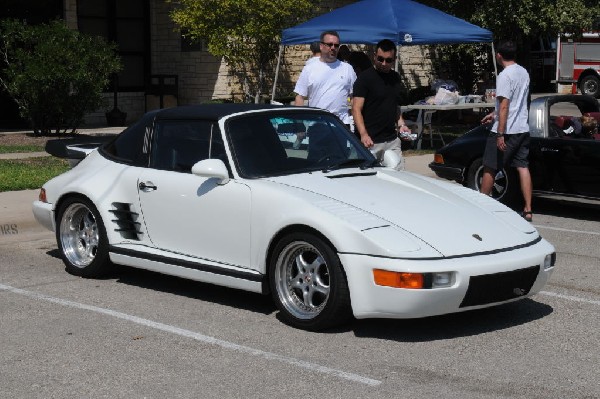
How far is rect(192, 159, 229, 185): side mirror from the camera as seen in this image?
684 centimetres

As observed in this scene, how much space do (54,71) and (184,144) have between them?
10.4 meters

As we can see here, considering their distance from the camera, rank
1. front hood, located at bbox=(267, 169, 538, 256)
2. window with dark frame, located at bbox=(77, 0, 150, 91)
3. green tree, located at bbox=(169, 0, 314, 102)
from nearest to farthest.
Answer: front hood, located at bbox=(267, 169, 538, 256)
green tree, located at bbox=(169, 0, 314, 102)
window with dark frame, located at bbox=(77, 0, 150, 91)

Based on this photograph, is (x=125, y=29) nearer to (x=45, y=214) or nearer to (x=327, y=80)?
(x=327, y=80)

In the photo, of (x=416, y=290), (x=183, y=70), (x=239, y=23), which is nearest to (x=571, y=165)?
(x=416, y=290)

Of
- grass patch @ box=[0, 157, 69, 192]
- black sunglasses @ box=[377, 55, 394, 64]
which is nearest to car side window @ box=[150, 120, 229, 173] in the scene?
black sunglasses @ box=[377, 55, 394, 64]

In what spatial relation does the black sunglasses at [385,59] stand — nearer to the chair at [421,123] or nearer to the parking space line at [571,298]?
the parking space line at [571,298]

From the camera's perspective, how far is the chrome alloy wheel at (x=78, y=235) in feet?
26.2

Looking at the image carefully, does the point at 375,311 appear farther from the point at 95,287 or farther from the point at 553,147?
the point at 553,147

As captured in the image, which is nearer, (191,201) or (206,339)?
(206,339)

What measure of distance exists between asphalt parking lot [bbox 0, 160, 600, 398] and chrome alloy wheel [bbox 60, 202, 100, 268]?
181 millimetres

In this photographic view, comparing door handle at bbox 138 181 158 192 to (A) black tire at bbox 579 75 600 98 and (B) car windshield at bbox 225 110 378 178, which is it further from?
(A) black tire at bbox 579 75 600 98

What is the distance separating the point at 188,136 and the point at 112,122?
583 inches

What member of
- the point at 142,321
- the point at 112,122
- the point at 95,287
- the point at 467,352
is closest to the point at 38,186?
the point at 95,287

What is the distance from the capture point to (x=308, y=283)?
21.0 feet
